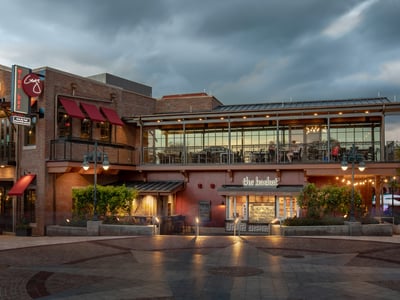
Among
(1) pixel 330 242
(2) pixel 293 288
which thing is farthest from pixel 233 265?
(1) pixel 330 242

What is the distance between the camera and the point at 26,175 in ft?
90.3

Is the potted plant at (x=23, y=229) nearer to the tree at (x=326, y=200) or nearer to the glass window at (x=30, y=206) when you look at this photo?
the glass window at (x=30, y=206)

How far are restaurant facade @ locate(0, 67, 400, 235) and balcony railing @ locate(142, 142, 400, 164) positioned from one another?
0.07 m

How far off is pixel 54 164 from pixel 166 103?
1174 cm

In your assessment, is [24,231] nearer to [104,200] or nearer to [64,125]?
[104,200]

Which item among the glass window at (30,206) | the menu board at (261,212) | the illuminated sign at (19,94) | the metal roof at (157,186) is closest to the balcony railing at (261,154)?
the metal roof at (157,186)

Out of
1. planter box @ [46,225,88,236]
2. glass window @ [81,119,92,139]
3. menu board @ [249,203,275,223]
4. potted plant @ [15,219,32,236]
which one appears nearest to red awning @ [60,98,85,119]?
glass window @ [81,119,92,139]

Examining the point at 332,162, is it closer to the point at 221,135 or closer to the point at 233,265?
the point at 221,135

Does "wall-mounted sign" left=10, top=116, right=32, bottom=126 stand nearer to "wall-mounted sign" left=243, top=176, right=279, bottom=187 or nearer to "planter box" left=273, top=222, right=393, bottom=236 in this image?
"wall-mounted sign" left=243, top=176, right=279, bottom=187

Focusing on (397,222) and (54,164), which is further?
(54,164)

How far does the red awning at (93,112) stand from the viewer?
2877 centimetres

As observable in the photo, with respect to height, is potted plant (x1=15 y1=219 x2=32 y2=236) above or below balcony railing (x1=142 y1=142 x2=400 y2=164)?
below

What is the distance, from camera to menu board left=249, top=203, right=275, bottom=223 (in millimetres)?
28062

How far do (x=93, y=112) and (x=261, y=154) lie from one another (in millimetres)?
10906
